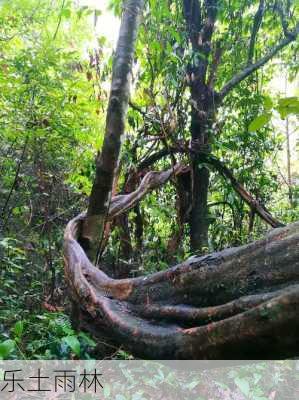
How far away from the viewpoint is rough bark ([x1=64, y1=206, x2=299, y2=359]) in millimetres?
1125

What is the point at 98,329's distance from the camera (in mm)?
1960

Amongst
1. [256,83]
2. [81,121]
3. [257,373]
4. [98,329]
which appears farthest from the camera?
[256,83]

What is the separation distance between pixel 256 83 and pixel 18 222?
3.25m

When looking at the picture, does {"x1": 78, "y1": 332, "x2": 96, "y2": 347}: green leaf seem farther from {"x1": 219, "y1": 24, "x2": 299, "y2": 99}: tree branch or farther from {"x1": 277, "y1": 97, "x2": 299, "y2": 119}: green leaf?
{"x1": 219, "y1": 24, "x2": 299, "y2": 99}: tree branch

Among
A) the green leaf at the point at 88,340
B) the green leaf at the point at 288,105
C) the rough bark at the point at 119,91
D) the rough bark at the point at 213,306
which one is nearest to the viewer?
the green leaf at the point at 288,105

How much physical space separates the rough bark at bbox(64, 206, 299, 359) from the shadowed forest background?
1.49 meters

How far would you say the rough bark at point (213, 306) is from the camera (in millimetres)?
1125

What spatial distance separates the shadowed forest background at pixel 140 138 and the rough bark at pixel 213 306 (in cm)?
149

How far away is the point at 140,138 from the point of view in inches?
171

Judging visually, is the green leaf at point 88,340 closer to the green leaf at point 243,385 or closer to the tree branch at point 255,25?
the green leaf at point 243,385

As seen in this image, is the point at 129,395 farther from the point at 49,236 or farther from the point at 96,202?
the point at 49,236

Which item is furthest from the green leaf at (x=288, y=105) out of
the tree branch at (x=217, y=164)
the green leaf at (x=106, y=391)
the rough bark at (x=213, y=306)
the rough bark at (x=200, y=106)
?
the rough bark at (x=200, y=106)

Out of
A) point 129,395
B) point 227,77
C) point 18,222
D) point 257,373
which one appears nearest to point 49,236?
point 18,222

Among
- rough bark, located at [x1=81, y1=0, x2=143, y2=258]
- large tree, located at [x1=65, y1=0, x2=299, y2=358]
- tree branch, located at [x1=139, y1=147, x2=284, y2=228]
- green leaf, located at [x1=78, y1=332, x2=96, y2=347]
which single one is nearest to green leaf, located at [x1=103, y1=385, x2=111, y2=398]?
green leaf, located at [x1=78, y1=332, x2=96, y2=347]
